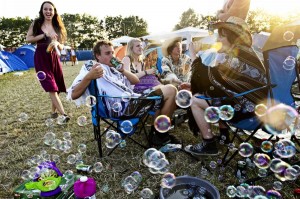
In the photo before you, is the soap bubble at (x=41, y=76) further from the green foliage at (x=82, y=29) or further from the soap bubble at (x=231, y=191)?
the green foliage at (x=82, y=29)

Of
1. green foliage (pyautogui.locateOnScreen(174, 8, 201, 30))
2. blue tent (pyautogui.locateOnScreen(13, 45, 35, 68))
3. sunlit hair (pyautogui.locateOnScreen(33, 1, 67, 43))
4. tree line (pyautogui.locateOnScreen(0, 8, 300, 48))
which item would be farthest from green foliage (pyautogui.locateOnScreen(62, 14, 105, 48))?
sunlit hair (pyautogui.locateOnScreen(33, 1, 67, 43))

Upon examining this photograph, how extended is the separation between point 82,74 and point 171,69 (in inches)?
68.4

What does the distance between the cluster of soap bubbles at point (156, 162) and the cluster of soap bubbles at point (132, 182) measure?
0.48 feet

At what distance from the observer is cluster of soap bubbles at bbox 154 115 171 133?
108 inches

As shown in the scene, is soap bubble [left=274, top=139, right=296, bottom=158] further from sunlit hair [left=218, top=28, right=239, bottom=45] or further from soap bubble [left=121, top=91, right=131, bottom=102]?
soap bubble [left=121, top=91, right=131, bottom=102]

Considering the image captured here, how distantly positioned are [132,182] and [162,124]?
747 millimetres

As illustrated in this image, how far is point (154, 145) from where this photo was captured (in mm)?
3162

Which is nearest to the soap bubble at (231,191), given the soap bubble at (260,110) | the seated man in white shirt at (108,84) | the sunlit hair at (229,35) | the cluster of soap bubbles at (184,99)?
the soap bubble at (260,110)

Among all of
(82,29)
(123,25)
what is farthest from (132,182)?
(123,25)

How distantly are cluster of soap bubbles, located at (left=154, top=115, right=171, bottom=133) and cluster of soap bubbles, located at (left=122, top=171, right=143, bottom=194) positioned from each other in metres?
0.56

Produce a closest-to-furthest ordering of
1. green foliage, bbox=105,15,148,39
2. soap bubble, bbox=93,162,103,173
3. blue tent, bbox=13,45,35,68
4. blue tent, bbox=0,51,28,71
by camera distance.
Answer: soap bubble, bbox=93,162,103,173, blue tent, bbox=0,51,28,71, blue tent, bbox=13,45,35,68, green foliage, bbox=105,15,148,39

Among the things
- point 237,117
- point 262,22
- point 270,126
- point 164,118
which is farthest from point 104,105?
point 262,22

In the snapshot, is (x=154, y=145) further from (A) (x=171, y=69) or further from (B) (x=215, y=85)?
(A) (x=171, y=69)

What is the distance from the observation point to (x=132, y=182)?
2375 millimetres
